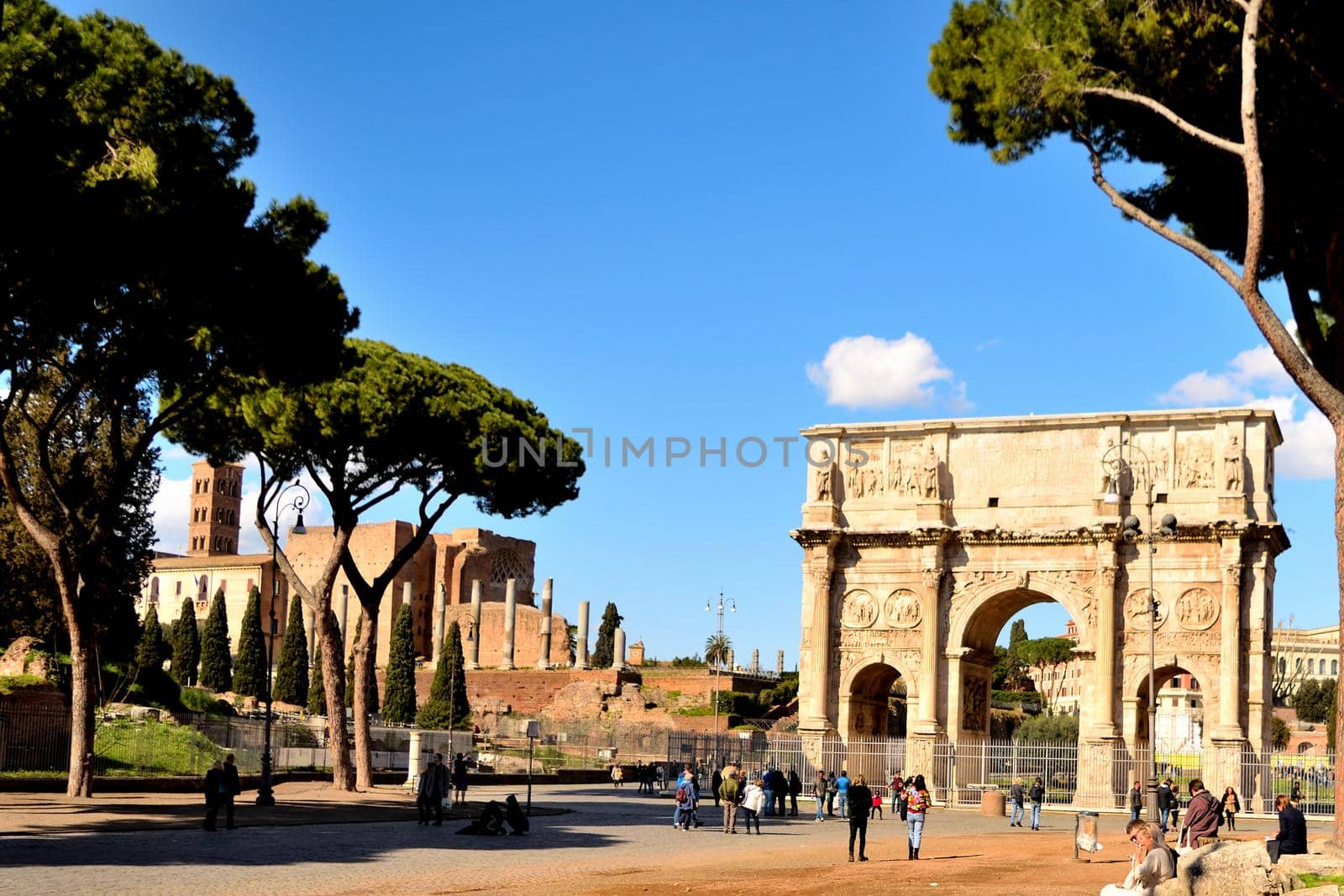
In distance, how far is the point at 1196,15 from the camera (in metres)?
14.9

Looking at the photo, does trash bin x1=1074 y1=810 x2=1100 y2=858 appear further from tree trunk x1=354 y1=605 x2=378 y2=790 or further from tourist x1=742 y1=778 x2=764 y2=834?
Result: tree trunk x1=354 y1=605 x2=378 y2=790

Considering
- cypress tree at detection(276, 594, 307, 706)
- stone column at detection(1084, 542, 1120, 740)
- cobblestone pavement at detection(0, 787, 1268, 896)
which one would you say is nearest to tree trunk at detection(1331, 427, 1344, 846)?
cobblestone pavement at detection(0, 787, 1268, 896)

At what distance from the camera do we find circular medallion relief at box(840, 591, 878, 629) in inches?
1415

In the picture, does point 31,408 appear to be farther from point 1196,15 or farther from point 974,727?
point 1196,15

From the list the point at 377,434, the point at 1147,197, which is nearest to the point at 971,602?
the point at 377,434

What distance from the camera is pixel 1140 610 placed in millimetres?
32906

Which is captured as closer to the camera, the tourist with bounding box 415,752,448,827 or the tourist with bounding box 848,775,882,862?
the tourist with bounding box 848,775,882,862

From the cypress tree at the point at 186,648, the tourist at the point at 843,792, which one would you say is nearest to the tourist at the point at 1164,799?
the tourist at the point at 843,792

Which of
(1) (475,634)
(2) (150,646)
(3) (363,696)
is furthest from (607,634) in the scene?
(3) (363,696)

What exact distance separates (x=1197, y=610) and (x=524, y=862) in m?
20.1

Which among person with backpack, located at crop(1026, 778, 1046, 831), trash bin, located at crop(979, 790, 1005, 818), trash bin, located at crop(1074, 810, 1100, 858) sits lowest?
trash bin, located at crop(979, 790, 1005, 818)

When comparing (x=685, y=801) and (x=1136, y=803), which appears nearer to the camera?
(x=685, y=801)

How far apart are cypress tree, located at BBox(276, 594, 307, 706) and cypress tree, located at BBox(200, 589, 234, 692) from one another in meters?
2.84

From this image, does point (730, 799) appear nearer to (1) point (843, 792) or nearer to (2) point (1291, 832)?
(1) point (843, 792)
